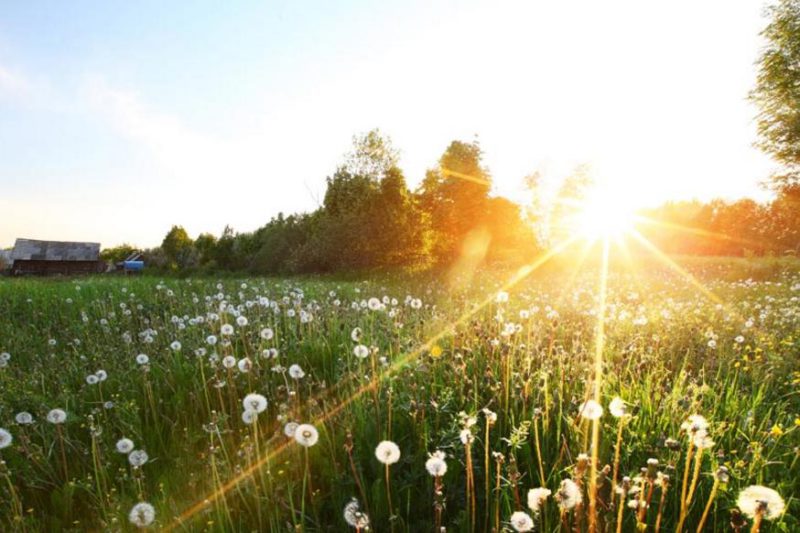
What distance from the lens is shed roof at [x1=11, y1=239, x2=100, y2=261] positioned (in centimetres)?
4072

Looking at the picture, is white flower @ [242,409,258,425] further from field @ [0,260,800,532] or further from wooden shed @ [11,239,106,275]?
wooden shed @ [11,239,106,275]

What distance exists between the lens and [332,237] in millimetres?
23578

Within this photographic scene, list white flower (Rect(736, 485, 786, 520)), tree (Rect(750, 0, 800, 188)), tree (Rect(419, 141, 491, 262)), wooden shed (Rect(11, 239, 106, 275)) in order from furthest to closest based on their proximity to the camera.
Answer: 1. wooden shed (Rect(11, 239, 106, 275))
2. tree (Rect(419, 141, 491, 262))
3. tree (Rect(750, 0, 800, 188))
4. white flower (Rect(736, 485, 786, 520))

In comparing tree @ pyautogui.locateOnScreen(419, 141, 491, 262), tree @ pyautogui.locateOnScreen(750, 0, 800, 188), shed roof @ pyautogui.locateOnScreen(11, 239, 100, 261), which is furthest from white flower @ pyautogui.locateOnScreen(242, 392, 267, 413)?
→ shed roof @ pyautogui.locateOnScreen(11, 239, 100, 261)

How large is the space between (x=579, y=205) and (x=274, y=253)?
3341cm

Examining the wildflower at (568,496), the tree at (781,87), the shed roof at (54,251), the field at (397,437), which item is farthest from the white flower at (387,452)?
the shed roof at (54,251)

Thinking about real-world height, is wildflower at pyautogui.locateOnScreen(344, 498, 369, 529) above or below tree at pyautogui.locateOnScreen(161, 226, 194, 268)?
below

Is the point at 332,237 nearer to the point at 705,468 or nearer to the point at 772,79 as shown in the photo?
the point at 705,468

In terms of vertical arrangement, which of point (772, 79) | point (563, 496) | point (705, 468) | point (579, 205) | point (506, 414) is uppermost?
point (772, 79)

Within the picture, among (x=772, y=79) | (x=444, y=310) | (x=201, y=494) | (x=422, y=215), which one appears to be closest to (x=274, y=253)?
(x=422, y=215)

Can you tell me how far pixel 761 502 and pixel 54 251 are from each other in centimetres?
5394

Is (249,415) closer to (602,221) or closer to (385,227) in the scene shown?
(385,227)

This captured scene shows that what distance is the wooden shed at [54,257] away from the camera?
40594 mm

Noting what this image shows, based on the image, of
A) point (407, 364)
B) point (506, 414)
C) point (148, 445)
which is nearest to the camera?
point (506, 414)
